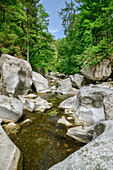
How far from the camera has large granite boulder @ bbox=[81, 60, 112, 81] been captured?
8281 millimetres

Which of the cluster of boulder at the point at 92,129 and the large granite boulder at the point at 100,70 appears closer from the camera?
the cluster of boulder at the point at 92,129

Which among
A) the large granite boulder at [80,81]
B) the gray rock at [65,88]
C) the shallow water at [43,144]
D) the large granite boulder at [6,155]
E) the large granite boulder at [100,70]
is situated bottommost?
the shallow water at [43,144]

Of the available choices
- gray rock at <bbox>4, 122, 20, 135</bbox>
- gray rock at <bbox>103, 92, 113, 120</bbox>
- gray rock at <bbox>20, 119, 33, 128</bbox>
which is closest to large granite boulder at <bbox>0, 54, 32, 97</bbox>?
gray rock at <bbox>20, 119, 33, 128</bbox>

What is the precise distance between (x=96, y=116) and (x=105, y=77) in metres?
6.70

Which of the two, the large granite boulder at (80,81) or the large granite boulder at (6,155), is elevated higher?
the large granite boulder at (80,81)

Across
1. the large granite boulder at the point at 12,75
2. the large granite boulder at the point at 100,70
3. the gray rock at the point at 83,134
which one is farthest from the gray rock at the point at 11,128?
the large granite boulder at the point at 100,70

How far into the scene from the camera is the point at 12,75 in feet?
19.6

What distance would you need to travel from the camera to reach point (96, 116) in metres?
3.32

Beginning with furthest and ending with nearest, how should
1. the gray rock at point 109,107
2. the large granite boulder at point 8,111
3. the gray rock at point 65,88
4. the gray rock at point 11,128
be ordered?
1. the gray rock at point 65,88
2. the large granite boulder at point 8,111
3. the gray rock at point 11,128
4. the gray rock at point 109,107

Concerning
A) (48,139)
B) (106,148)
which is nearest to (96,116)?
(48,139)

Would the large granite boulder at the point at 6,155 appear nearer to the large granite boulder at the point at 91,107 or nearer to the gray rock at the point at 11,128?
the gray rock at the point at 11,128

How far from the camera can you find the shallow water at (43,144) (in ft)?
6.63

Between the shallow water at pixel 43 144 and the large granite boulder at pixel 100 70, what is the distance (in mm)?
7018

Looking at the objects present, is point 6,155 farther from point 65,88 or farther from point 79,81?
point 79,81
